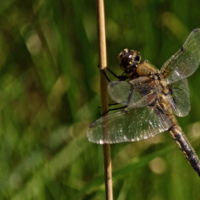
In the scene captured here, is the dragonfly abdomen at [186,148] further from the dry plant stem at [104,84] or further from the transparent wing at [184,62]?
the dry plant stem at [104,84]

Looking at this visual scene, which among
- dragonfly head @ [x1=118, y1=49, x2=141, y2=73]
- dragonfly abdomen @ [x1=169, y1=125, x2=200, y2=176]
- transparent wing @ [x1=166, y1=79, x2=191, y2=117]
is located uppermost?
dragonfly head @ [x1=118, y1=49, x2=141, y2=73]

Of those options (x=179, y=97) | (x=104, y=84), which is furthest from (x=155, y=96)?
(x=104, y=84)

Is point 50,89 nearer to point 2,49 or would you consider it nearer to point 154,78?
point 2,49

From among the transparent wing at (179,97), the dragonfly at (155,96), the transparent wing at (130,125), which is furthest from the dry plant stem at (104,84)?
the transparent wing at (179,97)

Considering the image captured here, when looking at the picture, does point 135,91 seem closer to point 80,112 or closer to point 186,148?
point 186,148

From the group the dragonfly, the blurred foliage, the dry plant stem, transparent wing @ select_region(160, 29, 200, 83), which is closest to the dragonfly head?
the dragonfly

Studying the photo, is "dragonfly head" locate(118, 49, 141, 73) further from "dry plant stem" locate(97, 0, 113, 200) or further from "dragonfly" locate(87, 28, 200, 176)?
"dry plant stem" locate(97, 0, 113, 200)

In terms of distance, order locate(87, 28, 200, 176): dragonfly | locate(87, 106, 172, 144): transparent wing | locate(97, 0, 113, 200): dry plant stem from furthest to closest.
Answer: locate(87, 28, 200, 176): dragonfly, locate(87, 106, 172, 144): transparent wing, locate(97, 0, 113, 200): dry plant stem
